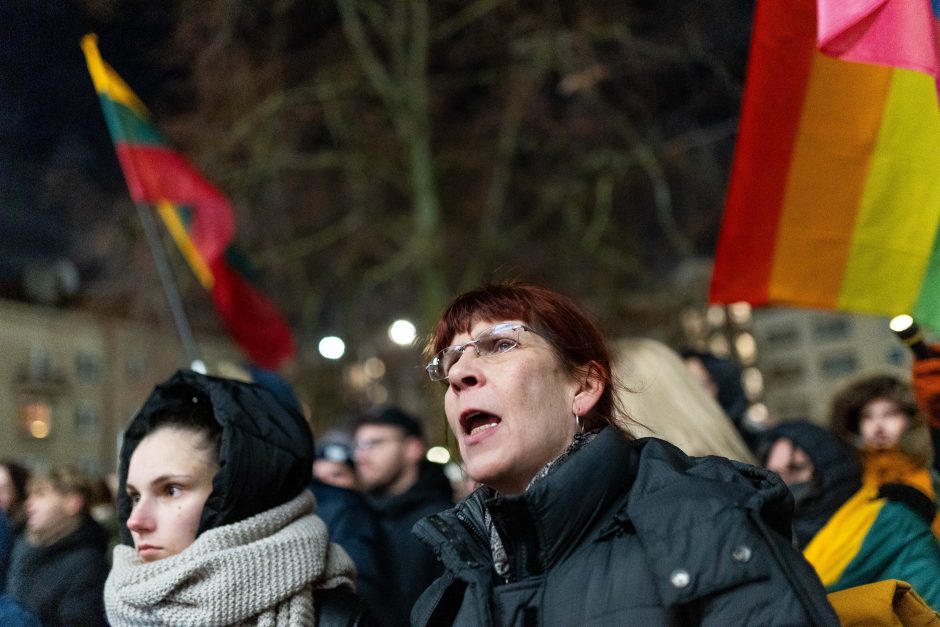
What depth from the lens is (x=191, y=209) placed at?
6852 millimetres

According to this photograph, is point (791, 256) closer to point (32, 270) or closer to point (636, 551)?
point (636, 551)

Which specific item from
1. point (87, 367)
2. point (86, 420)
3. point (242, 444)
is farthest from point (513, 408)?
point (87, 367)

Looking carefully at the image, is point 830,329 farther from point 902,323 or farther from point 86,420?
point 902,323

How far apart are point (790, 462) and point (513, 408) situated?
2.43 metres

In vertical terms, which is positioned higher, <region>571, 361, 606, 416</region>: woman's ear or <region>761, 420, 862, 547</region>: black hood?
<region>571, 361, 606, 416</region>: woman's ear

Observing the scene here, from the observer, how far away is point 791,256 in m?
3.89

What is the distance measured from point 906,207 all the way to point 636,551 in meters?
2.34

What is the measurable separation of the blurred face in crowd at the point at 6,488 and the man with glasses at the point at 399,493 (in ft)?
4.73

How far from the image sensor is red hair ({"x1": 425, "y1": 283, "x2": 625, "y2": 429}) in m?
2.26

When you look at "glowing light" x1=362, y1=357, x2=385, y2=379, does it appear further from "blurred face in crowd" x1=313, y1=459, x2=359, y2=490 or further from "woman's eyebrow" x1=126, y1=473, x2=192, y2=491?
"woman's eyebrow" x1=126, y1=473, x2=192, y2=491

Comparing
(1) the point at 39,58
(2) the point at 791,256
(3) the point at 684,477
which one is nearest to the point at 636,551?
(3) the point at 684,477

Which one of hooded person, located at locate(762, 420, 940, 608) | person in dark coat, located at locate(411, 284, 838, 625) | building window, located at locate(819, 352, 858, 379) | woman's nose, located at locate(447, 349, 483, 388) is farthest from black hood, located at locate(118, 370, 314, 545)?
building window, located at locate(819, 352, 858, 379)

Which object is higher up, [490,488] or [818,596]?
[490,488]

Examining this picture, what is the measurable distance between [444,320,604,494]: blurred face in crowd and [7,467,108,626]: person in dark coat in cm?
157
